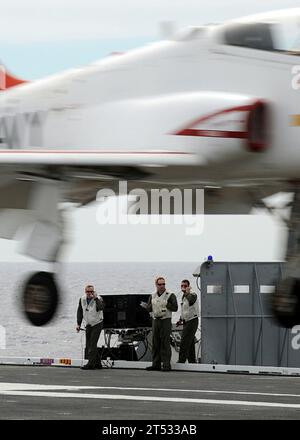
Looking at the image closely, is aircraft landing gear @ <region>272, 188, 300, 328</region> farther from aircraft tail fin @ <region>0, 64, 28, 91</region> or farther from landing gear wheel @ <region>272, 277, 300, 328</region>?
aircraft tail fin @ <region>0, 64, 28, 91</region>

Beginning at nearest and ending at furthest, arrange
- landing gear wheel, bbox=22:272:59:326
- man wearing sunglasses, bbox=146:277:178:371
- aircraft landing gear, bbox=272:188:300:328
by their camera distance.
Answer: aircraft landing gear, bbox=272:188:300:328
landing gear wheel, bbox=22:272:59:326
man wearing sunglasses, bbox=146:277:178:371

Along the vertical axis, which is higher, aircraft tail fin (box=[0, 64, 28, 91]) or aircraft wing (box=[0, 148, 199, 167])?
aircraft tail fin (box=[0, 64, 28, 91])

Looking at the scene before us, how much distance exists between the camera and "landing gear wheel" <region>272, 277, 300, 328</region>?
49.7 feet

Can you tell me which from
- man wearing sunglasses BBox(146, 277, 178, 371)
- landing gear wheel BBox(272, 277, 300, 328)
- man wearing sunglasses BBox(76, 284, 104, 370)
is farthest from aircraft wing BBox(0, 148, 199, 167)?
man wearing sunglasses BBox(76, 284, 104, 370)

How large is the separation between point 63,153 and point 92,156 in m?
0.43

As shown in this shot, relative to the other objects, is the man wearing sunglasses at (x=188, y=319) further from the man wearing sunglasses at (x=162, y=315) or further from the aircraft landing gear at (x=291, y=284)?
the aircraft landing gear at (x=291, y=284)

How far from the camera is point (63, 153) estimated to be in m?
15.0

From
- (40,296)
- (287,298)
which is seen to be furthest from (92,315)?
(287,298)

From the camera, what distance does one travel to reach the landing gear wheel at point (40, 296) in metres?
16.2

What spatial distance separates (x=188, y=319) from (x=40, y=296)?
13.5 meters

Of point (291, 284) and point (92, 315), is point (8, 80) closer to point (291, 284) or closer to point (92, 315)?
point (291, 284)

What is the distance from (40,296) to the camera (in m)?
16.3

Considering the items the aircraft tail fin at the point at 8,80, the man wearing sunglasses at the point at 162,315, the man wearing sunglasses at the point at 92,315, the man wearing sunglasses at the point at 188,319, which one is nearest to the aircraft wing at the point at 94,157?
the aircraft tail fin at the point at 8,80

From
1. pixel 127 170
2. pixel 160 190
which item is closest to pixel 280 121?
pixel 127 170
